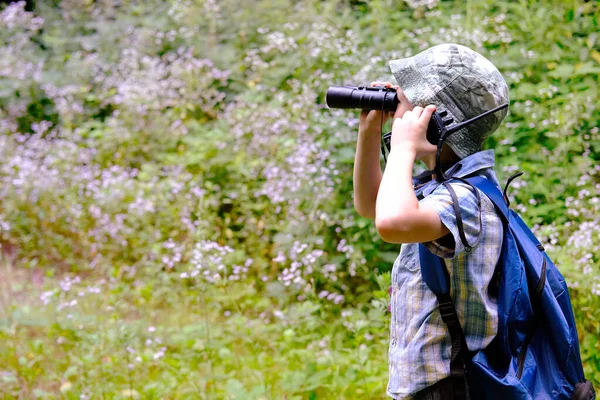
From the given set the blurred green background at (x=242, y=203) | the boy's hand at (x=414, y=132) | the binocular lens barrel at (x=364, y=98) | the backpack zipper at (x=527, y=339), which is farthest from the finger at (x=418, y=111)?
the blurred green background at (x=242, y=203)

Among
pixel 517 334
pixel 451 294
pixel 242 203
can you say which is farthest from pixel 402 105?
pixel 242 203

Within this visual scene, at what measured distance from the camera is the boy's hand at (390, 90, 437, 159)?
1.27m

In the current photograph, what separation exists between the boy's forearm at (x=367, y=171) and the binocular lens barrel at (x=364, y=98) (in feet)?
0.46

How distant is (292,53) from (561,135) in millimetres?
2338

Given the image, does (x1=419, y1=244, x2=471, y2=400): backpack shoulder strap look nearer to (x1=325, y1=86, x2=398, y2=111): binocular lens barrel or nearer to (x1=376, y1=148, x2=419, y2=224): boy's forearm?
(x1=376, y1=148, x2=419, y2=224): boy's forearm

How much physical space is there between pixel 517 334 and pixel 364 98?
63 centimetres

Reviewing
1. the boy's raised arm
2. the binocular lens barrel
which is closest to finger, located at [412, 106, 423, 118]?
the binocular lens barrel

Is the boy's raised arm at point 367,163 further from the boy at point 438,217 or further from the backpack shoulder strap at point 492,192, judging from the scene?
the backpack shoulder strap at point 492,192

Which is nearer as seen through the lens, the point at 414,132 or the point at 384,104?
the point at 414,132

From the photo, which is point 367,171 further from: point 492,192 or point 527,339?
point 527,339

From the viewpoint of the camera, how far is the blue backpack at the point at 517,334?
1266 millimetres

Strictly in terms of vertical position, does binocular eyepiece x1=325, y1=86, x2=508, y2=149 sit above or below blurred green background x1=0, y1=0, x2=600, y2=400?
above

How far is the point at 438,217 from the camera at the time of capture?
1.19 meters

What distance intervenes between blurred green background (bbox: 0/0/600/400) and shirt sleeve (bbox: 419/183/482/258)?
3.01 feet
